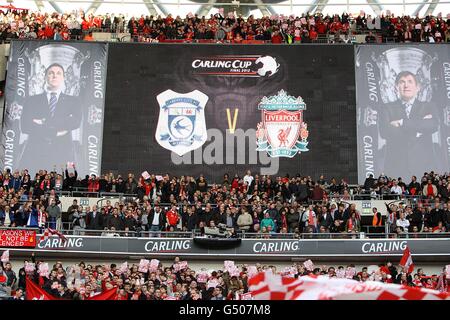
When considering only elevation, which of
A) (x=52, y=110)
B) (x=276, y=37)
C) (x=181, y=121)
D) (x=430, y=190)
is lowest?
(x=430, y=190)

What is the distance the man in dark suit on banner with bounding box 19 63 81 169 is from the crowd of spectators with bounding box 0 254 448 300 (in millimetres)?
11738

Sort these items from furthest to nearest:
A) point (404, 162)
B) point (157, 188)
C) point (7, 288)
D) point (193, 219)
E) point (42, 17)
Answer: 1. point (42, 17)
2. point (404, 162)
3. point (157, 188)
4. point (193, 219)
5. point (7, 288)

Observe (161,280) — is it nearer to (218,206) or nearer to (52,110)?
(218,206)

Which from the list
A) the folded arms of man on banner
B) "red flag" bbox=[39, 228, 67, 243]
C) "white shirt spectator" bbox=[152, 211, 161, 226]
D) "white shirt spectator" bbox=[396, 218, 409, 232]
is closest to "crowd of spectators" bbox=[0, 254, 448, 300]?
"red flag" bbox=[39, 228, 67, 243]

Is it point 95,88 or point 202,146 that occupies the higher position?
point 95,88

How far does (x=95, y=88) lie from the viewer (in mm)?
38750

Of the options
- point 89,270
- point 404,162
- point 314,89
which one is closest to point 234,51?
point 314,89

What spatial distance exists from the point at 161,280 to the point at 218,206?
743 centimetres

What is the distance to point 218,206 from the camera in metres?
30.6

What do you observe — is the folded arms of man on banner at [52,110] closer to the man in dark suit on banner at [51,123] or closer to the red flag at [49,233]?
the man in dark suit on banner at [51,123]

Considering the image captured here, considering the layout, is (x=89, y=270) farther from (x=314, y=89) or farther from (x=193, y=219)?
(x=314, y=89)

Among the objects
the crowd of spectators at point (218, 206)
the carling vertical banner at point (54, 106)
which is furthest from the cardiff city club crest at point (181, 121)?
the crowd of spectators at point (218, 206)

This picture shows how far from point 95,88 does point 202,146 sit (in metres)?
5.78

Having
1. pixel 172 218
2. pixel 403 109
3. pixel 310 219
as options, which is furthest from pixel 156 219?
pixel 403 109
